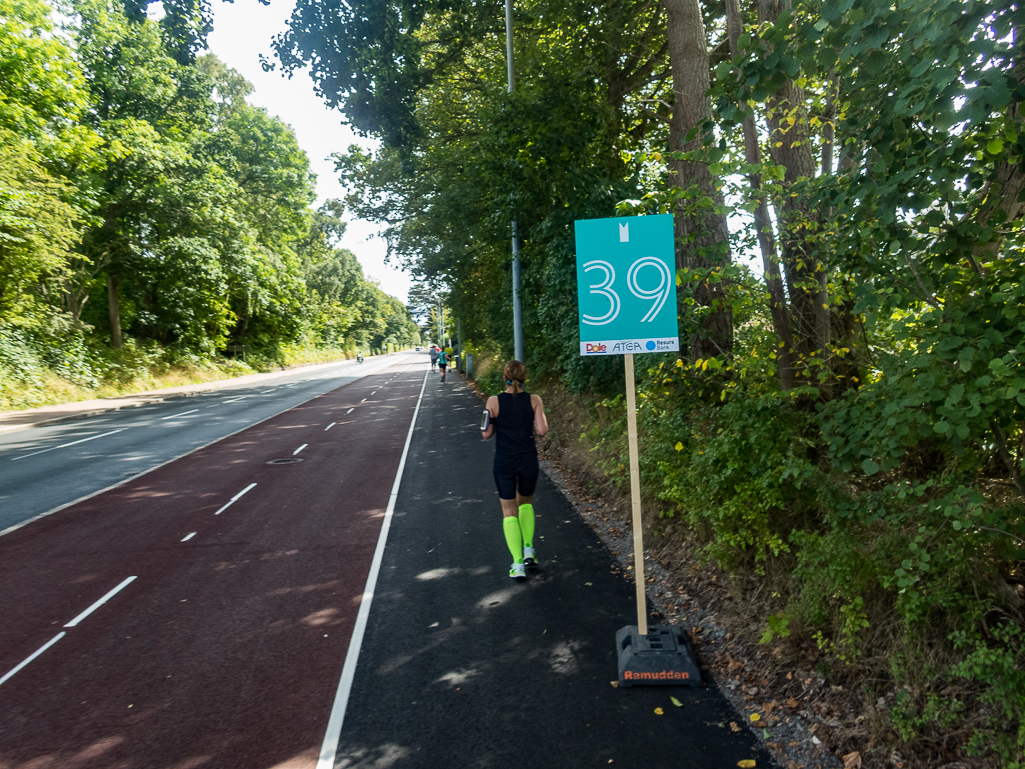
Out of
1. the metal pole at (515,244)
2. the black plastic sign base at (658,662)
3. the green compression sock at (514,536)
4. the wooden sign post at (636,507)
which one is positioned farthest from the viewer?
the metal pole at (515,244)

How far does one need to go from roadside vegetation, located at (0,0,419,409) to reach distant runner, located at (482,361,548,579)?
8.36 meters

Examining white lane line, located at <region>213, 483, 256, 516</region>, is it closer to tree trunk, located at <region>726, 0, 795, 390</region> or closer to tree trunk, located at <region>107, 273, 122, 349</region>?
tree trunk, located at <region>726, 0, 795, 390</region>

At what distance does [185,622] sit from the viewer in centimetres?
586

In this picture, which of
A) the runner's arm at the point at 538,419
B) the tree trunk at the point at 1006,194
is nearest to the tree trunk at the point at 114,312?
the runner's arm at the point at 538,419

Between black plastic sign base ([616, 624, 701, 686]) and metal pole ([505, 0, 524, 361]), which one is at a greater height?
metal pole ([505, 0, 524, 361])

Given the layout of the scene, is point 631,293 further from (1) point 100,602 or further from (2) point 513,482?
(1) point 100,602

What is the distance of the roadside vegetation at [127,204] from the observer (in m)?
24.2

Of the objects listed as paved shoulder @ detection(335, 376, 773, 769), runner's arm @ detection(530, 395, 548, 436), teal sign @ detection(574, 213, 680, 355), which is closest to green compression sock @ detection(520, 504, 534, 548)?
paved shoulder @ detection(335, 376, 773, 769)

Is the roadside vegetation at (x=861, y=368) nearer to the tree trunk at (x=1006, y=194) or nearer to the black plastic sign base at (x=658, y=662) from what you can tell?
the tree trunk at (x=1006, y=194)

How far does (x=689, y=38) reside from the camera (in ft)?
29.0

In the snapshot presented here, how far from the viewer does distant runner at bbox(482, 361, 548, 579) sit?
6.56 metres

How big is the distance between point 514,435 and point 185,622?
3330 mm

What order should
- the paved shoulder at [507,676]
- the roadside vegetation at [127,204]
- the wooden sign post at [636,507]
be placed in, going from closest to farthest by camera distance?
the paved shoulder at [507,676]
the wooden sign post at [636,507]
the roadside vegetation at [127,204]

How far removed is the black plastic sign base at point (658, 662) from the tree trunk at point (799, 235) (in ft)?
8.16
